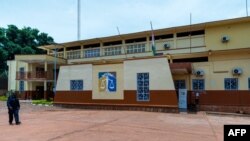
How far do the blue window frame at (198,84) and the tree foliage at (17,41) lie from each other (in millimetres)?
30074

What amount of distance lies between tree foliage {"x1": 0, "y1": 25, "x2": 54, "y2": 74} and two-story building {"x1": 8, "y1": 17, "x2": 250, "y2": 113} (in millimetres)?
21998

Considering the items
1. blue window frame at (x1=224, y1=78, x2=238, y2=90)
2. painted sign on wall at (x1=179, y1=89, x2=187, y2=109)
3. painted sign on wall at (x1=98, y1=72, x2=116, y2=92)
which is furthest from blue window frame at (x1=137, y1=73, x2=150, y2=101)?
blue window frame at (x1=224, y1=78, x2=238, y2=90)

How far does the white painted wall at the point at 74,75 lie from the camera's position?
80.8 ft

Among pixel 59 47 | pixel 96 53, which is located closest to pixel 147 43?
pixel 96 53

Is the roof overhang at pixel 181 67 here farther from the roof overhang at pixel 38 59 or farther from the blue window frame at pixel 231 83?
the roof overhang at pixel 38 59

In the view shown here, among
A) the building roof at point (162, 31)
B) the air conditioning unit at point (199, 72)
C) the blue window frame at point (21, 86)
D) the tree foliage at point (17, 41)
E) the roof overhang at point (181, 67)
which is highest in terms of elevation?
the tree foliage at point (17, 41)

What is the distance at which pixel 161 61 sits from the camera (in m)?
21.2

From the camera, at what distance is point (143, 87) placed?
21922mm

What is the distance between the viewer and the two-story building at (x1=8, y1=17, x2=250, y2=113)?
69.9 feet

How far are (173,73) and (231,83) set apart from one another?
436 cm

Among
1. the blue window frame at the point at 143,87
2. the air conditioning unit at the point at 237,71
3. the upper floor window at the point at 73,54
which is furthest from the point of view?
the upper floor window at the point at 73,54

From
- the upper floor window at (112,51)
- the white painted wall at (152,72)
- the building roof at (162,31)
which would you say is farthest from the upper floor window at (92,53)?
the white painted wall at (152,72)

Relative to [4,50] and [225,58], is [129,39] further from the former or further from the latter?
[4,50]

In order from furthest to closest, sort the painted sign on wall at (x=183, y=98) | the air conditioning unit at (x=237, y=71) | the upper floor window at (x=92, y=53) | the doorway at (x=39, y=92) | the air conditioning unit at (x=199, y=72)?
the doorway at (x=39, y=92), the upper floor window at (x=92, y=53), the air conditioning unit at (x=199, y=72), the painted sign on wall at (x=183, y=98), the air conditioning unit at (x=237, y=71)
